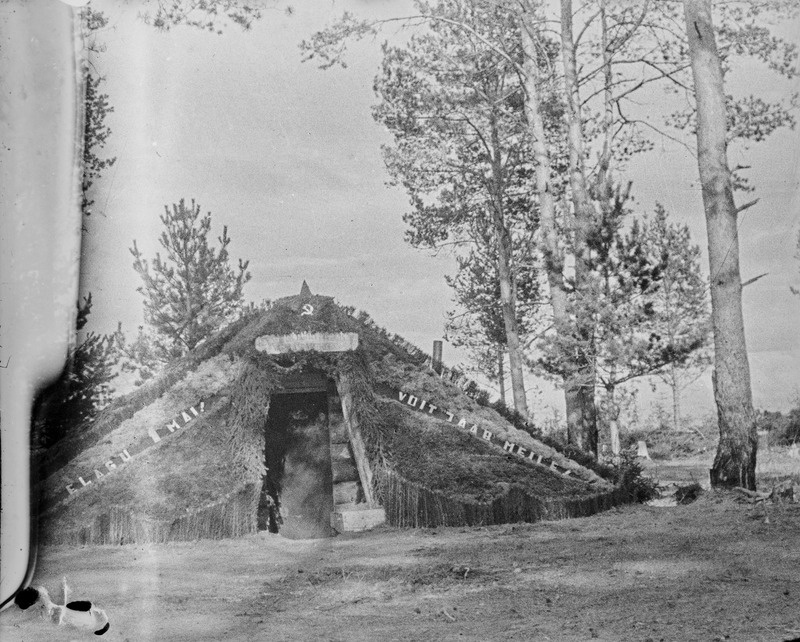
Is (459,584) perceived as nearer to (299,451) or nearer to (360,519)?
(360,519)

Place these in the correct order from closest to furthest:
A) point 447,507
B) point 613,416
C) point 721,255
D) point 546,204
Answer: point 447,507 → point 721,255 → point 546,204 → point 613,416

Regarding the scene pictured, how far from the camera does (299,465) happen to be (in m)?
7.21

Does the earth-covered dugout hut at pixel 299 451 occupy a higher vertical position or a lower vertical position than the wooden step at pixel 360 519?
higher

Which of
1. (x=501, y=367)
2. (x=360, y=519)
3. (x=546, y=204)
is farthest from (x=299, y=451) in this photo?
(x=501, y=367)

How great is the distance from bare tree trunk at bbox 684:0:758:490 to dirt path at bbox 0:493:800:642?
1.37 meters

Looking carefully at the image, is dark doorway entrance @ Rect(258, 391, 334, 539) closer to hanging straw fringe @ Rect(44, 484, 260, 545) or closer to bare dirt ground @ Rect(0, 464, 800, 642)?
bare dirt ground @ Rect(0, 464, 800, 642)

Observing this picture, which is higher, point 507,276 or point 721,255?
point 507,276

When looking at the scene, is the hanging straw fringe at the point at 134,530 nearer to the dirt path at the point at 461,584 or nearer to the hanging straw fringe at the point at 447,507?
the dirt path at the point at 461,584

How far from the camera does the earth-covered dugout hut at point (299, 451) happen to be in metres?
6.23

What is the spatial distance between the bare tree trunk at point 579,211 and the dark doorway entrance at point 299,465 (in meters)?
3.61

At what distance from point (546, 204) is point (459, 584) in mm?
6848

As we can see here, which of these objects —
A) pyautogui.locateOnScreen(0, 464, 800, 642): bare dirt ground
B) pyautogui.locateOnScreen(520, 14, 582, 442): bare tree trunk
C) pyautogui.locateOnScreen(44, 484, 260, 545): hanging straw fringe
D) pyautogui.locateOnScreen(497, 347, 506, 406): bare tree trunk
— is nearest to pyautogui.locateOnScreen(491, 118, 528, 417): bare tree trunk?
pyautogui.locateOnScreen(520, 14, 582, 442): bare tree trunk

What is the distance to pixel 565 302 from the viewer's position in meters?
9.77

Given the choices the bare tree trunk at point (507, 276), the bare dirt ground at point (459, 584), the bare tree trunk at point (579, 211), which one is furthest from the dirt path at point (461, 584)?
the bare tree trunk at point (507, 276)
